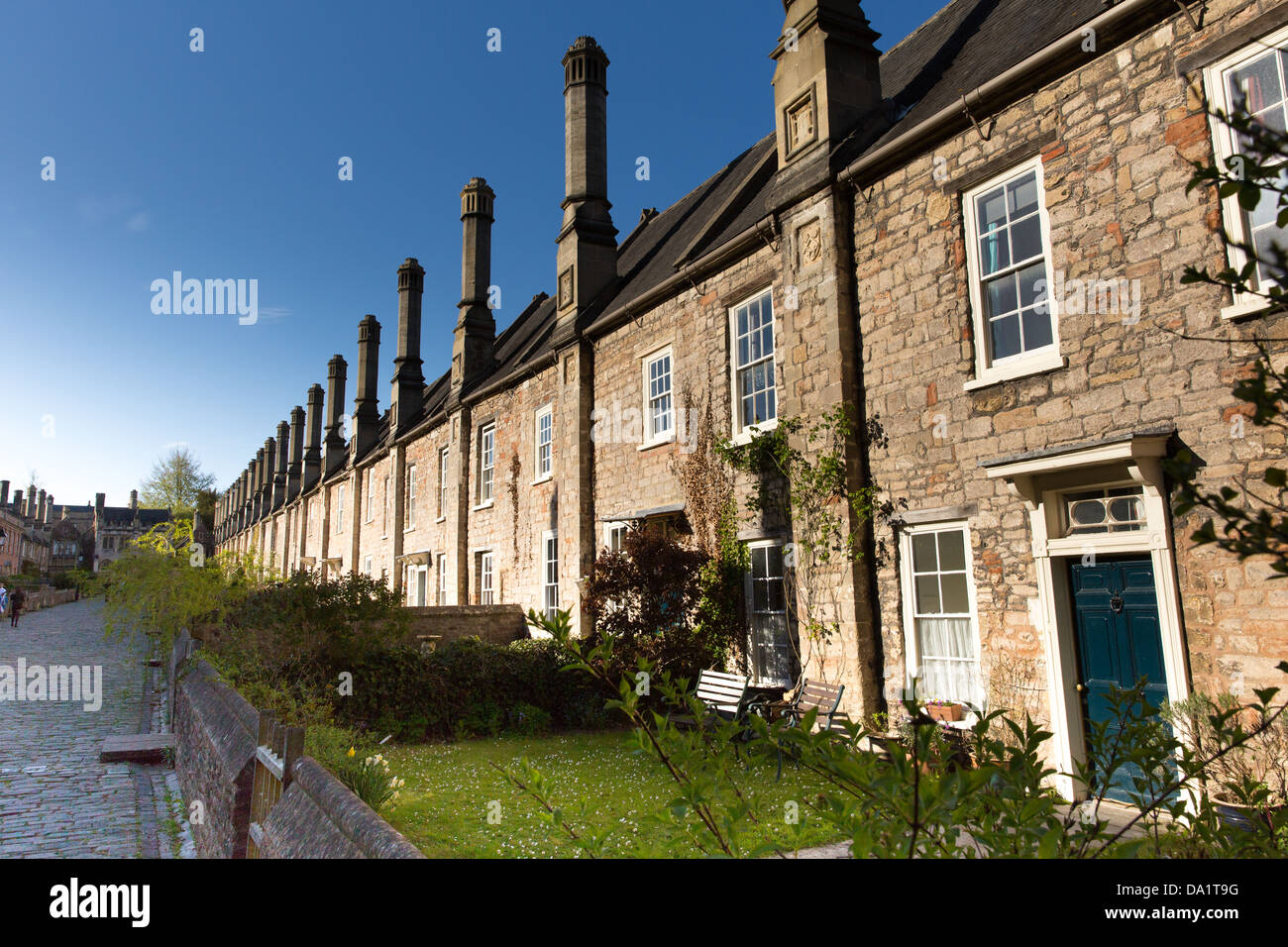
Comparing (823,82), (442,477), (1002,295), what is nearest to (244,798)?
(1002,295)

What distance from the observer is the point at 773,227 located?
10961 millimetres

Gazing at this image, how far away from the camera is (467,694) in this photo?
11867mm

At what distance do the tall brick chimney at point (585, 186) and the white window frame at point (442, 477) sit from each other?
A: 8596 millimetres

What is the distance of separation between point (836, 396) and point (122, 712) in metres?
12.9

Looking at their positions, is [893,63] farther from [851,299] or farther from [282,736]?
[282,736]

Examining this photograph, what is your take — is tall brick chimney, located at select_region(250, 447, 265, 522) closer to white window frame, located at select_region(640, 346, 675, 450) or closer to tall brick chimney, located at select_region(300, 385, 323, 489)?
tall brick chimney, located at select_region(300, 385, 323, 489)

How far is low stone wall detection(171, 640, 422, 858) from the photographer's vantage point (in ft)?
10.6

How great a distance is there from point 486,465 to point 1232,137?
17.9 metres

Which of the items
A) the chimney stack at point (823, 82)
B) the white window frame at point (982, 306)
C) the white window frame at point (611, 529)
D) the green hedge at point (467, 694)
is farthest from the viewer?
the white window frame at point (611, 529)

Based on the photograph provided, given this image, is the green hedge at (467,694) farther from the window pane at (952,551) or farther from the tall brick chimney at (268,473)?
the tall brick chimney at (268,473)

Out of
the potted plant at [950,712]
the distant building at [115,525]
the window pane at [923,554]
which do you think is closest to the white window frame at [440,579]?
the window pane at [923,554]

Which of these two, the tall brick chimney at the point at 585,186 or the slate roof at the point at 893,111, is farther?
the tall brick chimney at the point at 585,186

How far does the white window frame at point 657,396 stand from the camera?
43.7 ft

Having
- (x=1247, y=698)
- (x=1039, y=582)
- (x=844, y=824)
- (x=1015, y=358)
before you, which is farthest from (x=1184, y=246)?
(x=844, y=824)
